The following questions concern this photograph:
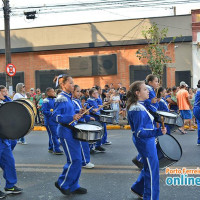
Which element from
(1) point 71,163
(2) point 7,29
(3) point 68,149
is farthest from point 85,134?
(2) point 7,29

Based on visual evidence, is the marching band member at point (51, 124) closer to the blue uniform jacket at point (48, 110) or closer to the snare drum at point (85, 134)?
the blue uniform jacket at point (48, 110)

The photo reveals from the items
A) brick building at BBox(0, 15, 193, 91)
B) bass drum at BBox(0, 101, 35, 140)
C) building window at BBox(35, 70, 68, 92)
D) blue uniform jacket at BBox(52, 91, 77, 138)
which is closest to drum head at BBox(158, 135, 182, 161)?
blue uniform jacket at BBox(52, 91, 77, 138)

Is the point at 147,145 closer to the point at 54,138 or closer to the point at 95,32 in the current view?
the point at 54,138

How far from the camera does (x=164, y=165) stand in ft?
14.4

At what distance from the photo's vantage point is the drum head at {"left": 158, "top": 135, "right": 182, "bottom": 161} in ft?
14.2

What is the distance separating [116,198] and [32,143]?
5976mm

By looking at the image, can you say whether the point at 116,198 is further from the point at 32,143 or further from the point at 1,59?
the point at 1,59

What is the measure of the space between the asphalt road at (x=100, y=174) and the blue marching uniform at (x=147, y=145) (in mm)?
885

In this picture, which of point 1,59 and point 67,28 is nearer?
point 67,28

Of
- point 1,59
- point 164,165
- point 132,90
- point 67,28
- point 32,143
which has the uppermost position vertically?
point 67,28

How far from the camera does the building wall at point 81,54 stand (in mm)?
21031

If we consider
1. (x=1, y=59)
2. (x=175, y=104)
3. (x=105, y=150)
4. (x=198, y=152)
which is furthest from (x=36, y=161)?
(x=1, y=59)

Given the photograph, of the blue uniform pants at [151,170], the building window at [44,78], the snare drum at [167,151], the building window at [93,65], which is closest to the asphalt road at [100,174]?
the snare drum at [167,151]

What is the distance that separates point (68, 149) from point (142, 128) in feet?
4.63
